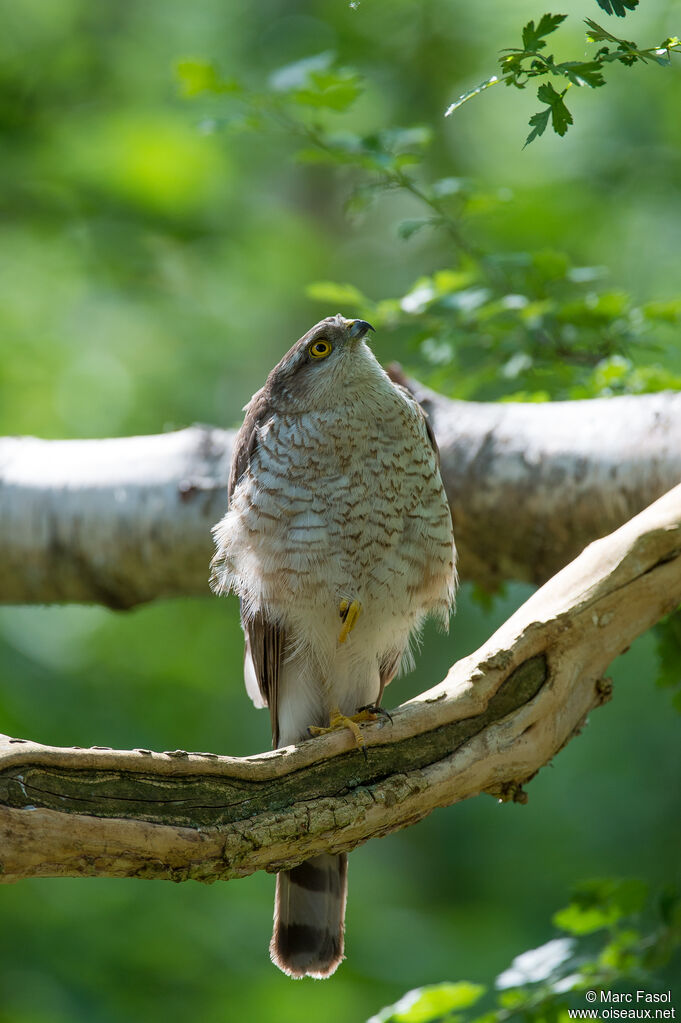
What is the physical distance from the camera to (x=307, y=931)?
9.81 feet

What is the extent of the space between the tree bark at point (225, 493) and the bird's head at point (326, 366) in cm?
77

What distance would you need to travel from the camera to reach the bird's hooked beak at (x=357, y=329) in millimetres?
3271

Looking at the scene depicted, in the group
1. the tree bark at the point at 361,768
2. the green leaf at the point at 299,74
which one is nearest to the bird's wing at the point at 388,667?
the tree bark at the point at 361,768

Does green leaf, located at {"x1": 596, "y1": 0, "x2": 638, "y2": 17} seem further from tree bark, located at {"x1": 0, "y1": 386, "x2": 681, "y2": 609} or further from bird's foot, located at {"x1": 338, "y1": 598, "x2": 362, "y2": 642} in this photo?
bird's foot, located at {"x1": 338, "y1": 598, "x2": 362, "y2": 642}

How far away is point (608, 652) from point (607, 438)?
→ 1.05m

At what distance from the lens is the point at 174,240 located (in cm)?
733

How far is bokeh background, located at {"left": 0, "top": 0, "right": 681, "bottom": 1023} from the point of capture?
6.35 meters

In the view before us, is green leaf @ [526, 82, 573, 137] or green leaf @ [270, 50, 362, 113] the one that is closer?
green leaf @ [526, 82, 573, 137]

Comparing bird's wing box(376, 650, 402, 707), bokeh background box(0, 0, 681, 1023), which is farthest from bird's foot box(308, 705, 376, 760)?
bokeh background box(0, 0, 681, 1023)

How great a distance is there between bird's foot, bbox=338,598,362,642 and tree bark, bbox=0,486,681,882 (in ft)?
2.14

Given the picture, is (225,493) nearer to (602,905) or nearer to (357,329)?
(357,329)

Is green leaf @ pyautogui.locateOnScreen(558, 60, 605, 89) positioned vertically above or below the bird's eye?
below

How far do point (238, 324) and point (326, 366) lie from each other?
6001 mm

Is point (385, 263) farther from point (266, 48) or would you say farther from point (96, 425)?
point (96, 425)
